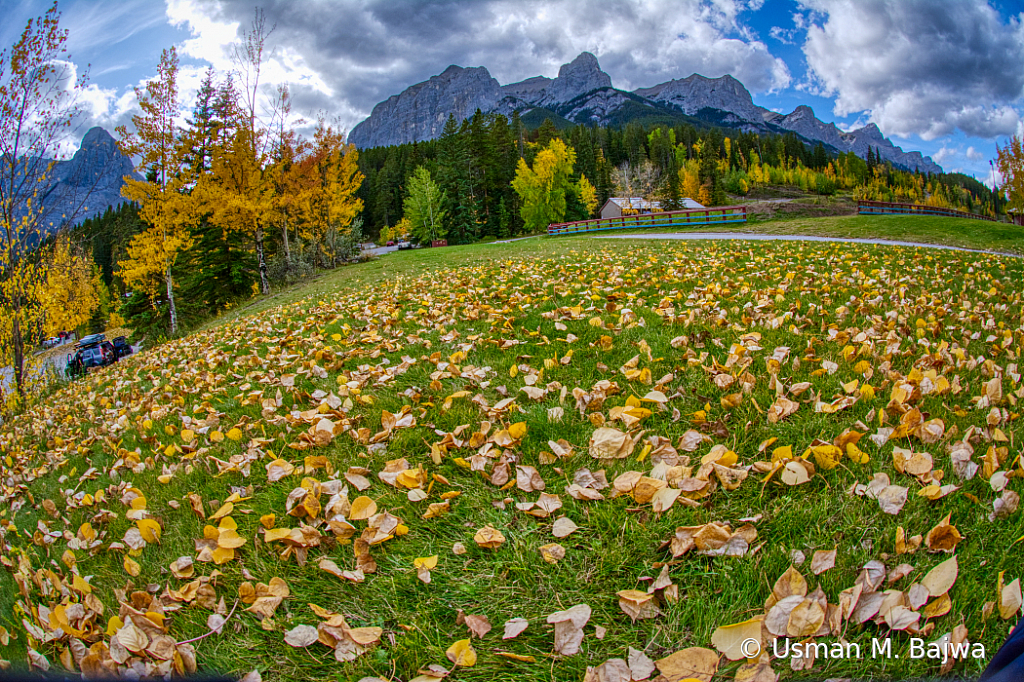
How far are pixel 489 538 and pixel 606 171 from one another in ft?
255

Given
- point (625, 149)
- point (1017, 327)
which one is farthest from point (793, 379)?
point (625, 149)

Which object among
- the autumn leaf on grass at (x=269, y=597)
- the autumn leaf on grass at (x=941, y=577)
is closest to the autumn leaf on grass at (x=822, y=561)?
the autumn leaf on grass at (x=941, y=577)

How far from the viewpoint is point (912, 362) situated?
273cm

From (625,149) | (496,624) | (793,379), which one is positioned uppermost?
(625,149)

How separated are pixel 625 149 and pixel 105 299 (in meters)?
90.7

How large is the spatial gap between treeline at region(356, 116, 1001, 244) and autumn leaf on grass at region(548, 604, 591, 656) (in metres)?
49.7

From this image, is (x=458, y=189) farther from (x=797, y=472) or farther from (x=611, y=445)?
(x=797, y=472)

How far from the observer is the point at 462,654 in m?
1.26

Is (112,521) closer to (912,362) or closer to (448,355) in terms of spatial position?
(448,355)

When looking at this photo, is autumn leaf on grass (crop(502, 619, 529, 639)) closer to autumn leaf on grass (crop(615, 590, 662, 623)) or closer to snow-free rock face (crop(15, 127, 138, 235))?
autumn leaf on grass (crop(615, 590, 662, 623))

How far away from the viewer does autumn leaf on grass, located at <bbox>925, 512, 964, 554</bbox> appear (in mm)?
1368

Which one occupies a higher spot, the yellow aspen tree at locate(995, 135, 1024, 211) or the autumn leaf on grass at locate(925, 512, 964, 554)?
the yellow aspen tree at locate(995, 135, 1024, 211)

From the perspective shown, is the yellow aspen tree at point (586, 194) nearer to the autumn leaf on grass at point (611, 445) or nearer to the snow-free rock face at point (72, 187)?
the snow-free rock face at point (72, 187)

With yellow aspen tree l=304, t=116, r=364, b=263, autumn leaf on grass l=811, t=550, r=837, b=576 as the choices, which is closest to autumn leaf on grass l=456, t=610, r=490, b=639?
autumn leaf on grass l=811, t=550, r=837, b=576
